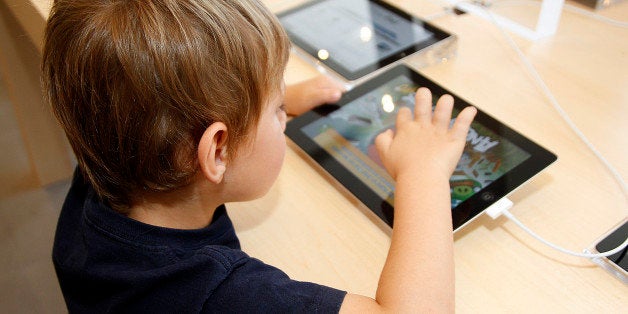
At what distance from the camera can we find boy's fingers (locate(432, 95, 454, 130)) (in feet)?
2.20

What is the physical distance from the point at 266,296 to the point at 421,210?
0.62ft

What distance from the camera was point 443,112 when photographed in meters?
0.67

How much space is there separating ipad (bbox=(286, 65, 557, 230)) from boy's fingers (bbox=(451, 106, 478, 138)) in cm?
2

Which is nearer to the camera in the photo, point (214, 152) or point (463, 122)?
point (214, 152)

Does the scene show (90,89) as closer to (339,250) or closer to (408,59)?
(339,250)

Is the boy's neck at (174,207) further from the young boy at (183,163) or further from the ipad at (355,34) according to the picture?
the ipad at (355,34)

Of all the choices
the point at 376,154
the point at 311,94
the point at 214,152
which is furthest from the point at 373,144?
the point at 214,152

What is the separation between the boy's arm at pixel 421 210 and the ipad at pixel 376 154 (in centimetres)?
2

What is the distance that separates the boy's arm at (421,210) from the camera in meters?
0.51

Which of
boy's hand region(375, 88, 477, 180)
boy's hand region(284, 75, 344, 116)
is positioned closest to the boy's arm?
boy's hand region(375, 88, 477, 180)

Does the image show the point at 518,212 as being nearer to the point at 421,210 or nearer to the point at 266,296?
the point at 421,210

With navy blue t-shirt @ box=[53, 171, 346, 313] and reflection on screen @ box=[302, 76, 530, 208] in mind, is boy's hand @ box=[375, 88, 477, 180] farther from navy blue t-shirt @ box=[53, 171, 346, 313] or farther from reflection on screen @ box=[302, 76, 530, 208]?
navy blue t-shirt @ box=[53, 171, 346, 313]

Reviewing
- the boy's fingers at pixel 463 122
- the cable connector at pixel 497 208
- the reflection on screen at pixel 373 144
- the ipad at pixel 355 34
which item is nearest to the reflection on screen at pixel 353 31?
the ipad at pixel 355 34

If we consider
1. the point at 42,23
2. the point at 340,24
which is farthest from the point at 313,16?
the point at 42,23
